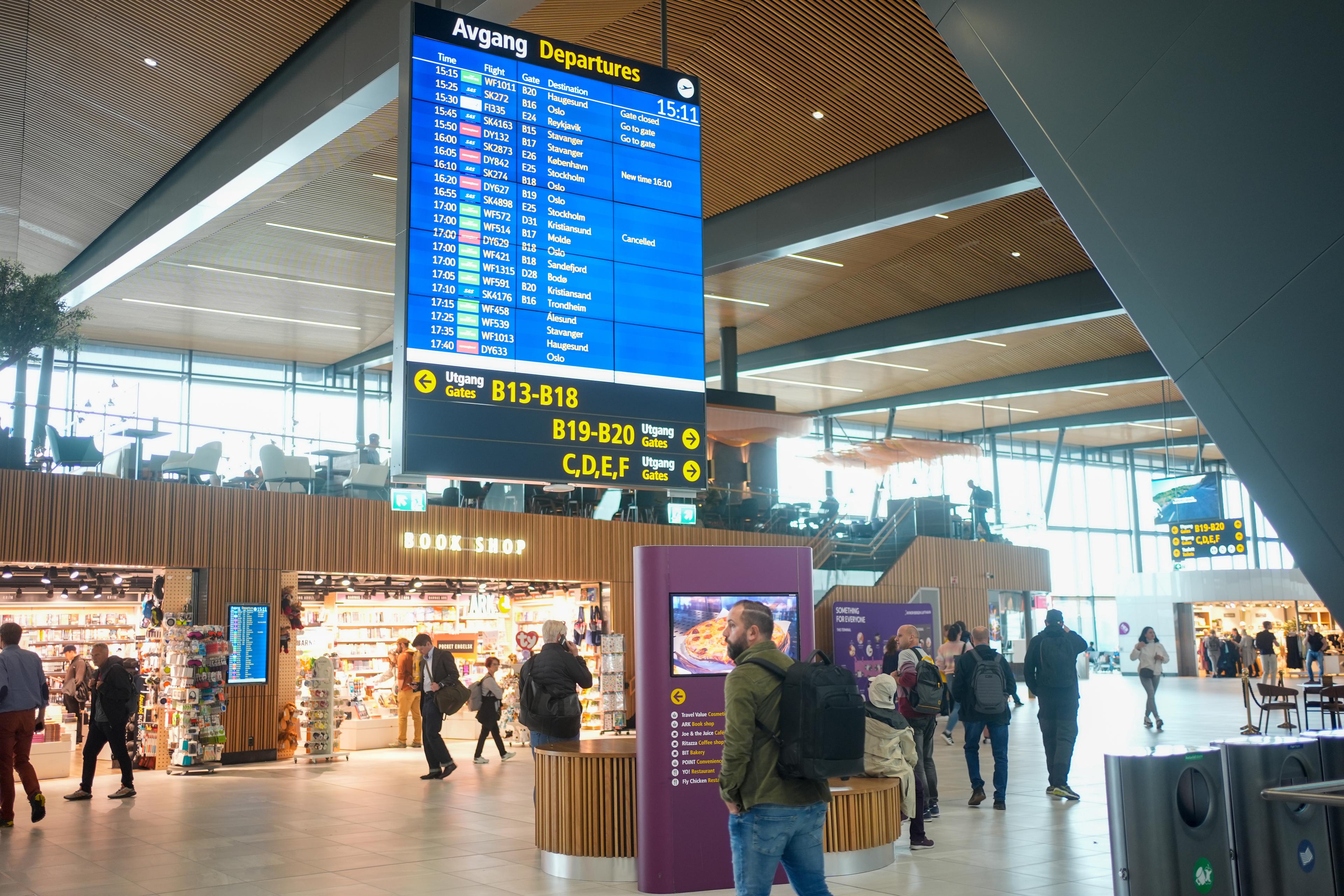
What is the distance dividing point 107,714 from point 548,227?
7778 millimetres

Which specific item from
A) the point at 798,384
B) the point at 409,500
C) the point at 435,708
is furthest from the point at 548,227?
the point at 798,384

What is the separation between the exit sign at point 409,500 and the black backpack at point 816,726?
40.6ft

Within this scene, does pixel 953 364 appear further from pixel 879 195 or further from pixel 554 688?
A: pixel 554 688

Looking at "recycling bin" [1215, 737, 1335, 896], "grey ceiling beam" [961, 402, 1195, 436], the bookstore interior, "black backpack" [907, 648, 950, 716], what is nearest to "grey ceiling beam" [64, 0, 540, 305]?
the bookstore interior

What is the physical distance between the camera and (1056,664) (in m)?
9.88

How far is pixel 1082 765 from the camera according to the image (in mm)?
12055

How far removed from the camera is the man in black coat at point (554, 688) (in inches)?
325

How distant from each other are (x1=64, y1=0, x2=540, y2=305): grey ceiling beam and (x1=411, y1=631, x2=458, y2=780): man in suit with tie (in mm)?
5569

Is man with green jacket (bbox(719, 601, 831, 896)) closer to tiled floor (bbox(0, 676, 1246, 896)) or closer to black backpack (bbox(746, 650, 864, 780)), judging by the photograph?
black backpack (bbox(746, 650, 864, 780))

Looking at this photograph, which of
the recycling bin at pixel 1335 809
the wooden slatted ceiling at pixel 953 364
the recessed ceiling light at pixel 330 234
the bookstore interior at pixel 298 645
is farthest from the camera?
the wooden slatted ceiling at pixel 953 364

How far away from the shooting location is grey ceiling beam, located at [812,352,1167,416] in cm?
2128

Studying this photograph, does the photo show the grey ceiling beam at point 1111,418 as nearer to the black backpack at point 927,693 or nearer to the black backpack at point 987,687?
the black backpack at point 987,687

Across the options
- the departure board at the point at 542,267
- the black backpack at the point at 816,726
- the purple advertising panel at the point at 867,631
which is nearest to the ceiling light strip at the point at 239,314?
the purple advertising panel at the point at 867,631

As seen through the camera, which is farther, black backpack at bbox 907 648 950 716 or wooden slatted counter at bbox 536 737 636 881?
black backpack at bbox 907 648 950 716
